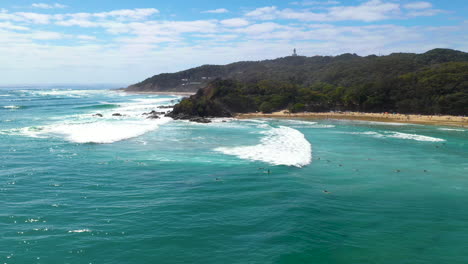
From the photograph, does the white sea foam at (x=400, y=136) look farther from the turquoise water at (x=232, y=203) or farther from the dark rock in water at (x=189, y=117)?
the dark rock in water at (x=189, y=117)

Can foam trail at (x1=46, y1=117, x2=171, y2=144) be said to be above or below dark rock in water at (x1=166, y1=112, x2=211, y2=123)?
below

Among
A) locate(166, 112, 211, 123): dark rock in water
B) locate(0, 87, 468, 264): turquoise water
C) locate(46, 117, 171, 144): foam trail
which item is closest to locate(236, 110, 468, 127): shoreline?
locate(166, 112, 211, 123): dark rock in water

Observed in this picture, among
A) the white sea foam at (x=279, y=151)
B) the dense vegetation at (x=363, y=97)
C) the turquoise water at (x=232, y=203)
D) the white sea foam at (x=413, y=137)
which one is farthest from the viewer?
the dense vegetation at (x=363, y=97)

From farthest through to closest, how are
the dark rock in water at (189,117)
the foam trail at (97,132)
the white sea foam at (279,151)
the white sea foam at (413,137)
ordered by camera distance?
1. the dark rock in water at (189,117)
2. the white sea foam at (413,137)
3. the foam trail at (97,132)
4. the white sea foam at (279,151)

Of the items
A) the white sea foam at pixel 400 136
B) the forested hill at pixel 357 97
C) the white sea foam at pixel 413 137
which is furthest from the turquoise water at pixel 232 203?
the forested hill at pixel 357 97

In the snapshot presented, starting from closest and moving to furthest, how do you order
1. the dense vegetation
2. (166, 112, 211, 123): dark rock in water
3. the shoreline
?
the shoreline → (166, 112, 211, 123): dark rock in water → the dense vegetation

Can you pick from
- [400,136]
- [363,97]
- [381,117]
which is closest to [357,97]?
[363,97]

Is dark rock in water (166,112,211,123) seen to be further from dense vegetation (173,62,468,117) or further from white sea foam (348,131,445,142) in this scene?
white sea foam (348,131,445,142)

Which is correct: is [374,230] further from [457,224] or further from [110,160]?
[110,160]

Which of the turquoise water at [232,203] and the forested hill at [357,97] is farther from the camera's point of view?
the forested hill at [357,97]
